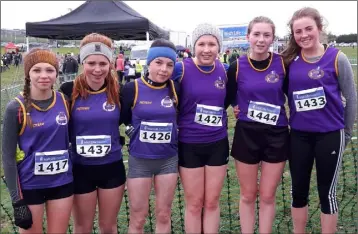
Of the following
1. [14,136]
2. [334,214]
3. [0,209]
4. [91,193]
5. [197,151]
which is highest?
[14,136]

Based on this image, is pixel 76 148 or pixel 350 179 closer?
pixel 76 148

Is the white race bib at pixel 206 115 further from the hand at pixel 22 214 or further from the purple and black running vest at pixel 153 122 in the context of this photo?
the hand at pixel 22 214

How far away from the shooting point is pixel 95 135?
9.41ft

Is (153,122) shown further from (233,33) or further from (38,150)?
(233,33)

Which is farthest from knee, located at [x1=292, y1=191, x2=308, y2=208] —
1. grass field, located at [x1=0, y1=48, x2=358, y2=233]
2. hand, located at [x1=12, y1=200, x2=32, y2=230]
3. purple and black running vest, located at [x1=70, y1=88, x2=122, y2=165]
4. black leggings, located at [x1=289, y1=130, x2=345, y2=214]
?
hand, located at [x1=12, y1=200, x2=32, y2=230]

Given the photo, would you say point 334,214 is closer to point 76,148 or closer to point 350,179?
point 76,148

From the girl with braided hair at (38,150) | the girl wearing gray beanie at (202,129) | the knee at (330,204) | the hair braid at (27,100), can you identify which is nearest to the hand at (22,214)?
the girl with braided hair at (38,150)

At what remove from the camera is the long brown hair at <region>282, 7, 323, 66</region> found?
3.05 meters

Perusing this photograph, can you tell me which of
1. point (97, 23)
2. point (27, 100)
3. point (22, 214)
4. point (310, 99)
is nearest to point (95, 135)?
point (27, 100)

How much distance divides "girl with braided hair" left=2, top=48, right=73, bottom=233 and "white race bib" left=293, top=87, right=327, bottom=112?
1.81 meters

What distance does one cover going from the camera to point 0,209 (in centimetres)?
480

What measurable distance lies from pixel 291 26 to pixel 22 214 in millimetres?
2524

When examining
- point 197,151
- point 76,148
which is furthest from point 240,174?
point 76,148

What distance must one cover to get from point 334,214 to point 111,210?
1.81 metres
